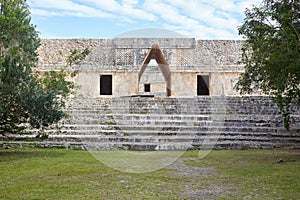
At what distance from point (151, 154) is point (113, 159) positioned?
5.81 feet

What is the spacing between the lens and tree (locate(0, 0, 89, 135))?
875cm

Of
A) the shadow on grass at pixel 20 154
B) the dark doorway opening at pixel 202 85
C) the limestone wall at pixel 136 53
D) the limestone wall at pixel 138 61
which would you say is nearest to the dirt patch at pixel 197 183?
the shadow on grass at pixel 20 154

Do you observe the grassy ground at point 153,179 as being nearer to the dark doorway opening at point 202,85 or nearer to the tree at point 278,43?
the tree at point 278,43

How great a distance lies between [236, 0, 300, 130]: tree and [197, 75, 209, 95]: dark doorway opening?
13949 mm

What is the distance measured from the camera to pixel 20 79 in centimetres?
908

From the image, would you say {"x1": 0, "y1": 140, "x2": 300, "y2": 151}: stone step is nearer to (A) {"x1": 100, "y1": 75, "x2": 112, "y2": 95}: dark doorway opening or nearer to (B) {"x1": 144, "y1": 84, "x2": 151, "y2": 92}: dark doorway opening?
(A) {"x1": 100, "y1": 75, "x2": 112, "y2": 95}: dark doorway opening

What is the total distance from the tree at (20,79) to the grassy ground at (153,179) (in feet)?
3.40

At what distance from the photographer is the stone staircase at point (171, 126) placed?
11992 millimetres

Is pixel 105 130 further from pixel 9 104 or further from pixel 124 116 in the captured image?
pixel 9 104

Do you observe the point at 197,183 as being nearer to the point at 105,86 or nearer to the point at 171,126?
the point at 171,126

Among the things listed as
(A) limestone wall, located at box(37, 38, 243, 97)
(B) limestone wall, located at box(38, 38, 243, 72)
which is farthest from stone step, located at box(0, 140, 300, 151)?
(B) limestone wall, located at box(38, 38, 243, 72)

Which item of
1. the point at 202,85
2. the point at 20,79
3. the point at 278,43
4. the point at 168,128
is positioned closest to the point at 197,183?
the point at 278,43

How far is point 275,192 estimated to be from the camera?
5.54 meters

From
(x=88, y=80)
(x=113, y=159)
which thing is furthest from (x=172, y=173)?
(x=88, y=80)
